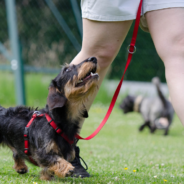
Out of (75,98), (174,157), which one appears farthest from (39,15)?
(75,98)

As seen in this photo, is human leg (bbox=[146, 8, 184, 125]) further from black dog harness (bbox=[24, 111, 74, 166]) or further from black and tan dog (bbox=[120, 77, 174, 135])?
black and tan dog (bbox=[120, 77, 174, 135])

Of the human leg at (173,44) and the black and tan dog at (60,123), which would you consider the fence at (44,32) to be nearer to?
the black and tan dog at (60,123)

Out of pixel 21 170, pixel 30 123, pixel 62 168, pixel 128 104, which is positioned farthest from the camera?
pixel 128 104

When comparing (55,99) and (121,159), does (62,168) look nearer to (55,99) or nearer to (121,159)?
(55,99)

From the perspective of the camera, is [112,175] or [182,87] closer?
[182,87]

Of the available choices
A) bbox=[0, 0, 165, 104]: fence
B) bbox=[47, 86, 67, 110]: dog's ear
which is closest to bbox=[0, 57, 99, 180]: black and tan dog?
bbox=[47, 86, 67, 110]: dog's ear

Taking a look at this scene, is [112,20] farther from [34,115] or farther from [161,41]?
[34,115]

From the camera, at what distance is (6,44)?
38.9 feet

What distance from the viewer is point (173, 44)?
2.86 meters

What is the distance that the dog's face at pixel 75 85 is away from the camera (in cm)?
303

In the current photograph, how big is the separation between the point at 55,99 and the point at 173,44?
3.92 ft

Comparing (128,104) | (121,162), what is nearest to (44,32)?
(128,104)

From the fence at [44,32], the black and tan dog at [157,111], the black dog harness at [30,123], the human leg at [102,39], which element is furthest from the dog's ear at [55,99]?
the fence at [44,32]

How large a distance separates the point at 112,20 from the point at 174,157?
2.69m
